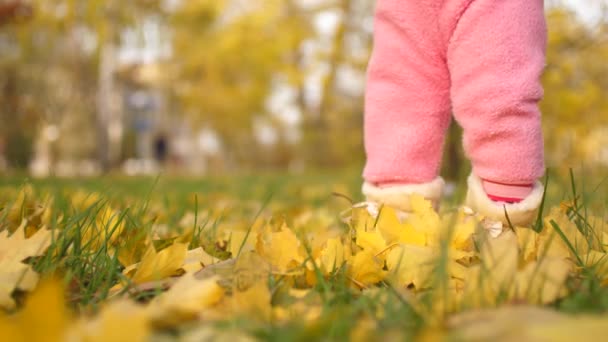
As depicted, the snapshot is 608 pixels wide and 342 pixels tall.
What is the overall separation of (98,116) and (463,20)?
10807 mm

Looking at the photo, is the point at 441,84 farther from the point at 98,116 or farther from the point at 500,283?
the point at 98,116

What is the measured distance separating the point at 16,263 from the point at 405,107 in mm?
832

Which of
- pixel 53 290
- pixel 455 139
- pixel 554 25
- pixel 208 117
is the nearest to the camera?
pixel 53 290

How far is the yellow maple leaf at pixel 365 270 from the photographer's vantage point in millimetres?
847

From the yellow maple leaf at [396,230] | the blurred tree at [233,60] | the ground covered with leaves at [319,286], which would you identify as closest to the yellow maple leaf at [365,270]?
the ground covered with leaves at [319,286]

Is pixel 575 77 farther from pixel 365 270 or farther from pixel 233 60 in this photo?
pixel 233 60

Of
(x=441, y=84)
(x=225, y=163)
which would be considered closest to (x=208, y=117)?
(x=225, y=163)

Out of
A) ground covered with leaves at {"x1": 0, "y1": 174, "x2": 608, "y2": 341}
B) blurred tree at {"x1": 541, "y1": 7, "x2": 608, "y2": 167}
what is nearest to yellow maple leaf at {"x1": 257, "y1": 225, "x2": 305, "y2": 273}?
ground covered with leaves at {"x1": 0, "y1": 174, "x2": 608, "y2": 341}

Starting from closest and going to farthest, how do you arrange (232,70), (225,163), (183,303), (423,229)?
(183,303)
(423,229)
(232,70)
(225,163)

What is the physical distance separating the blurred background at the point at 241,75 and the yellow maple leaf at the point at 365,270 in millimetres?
772

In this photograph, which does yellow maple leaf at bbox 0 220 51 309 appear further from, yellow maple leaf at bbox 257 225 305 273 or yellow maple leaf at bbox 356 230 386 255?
yellow maple leaf at bbox 356 230 386 255

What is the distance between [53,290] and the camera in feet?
1.40

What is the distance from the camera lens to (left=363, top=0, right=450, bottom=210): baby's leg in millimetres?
1260

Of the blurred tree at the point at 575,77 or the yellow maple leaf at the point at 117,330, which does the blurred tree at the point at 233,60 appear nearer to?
the blurred tree at the point at 575,77
